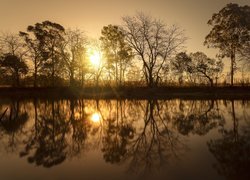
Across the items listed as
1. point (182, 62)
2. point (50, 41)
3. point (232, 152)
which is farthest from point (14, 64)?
point (232, 152)

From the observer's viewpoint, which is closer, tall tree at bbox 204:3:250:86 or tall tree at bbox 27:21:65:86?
tall tree at bbox 204:3:250:86

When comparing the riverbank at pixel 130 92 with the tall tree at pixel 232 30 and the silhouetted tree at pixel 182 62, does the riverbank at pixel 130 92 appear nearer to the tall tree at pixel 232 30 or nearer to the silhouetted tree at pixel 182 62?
the tall tree at pixel 232 30

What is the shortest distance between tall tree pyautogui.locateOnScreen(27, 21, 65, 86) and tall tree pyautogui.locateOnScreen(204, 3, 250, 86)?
89.3ft

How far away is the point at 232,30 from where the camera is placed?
3975cm

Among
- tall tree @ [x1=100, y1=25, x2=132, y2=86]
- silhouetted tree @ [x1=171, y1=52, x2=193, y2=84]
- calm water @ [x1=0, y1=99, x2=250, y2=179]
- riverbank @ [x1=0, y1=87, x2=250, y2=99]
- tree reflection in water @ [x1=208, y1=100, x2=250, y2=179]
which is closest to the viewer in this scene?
tree reflection in water @ [x1=208, y1=100, x2=250, y2=179]

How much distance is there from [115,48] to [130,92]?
517 inches

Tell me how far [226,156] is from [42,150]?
19.1 feet

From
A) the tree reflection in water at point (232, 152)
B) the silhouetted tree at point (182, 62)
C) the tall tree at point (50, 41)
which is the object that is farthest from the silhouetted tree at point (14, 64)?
the tree reflection in water at point (232, 152)

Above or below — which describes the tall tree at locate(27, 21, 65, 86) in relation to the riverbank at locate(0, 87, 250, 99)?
above

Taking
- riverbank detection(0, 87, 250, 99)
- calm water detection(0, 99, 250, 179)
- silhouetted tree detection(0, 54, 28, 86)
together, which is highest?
silhouetted tree detection(0, 54, 28, 86)

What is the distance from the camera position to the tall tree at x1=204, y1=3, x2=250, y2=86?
3866cm

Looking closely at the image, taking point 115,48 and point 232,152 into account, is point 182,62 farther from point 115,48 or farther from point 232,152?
point 232,152

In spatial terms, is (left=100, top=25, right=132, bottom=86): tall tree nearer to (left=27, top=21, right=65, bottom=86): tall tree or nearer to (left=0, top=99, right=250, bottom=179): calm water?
(left=27, top=21, right=65, bottom=86): tall tree

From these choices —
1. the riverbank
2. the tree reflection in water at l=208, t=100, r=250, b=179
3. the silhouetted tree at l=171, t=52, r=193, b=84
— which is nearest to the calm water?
the tree reflection in water at l=208, t=100, r=250, b=179
